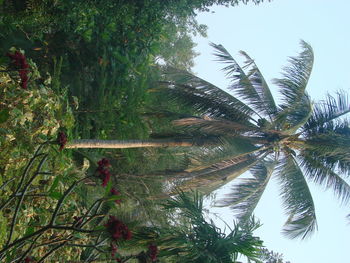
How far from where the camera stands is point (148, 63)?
10.7 meters

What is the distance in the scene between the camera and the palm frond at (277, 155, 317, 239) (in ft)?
29.9

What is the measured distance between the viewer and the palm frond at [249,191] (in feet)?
30.7

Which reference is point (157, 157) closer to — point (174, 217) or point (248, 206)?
point (174, 217)

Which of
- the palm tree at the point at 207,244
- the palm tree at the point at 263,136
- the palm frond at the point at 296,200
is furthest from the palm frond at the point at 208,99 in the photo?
the palm tree at the point at 207,244

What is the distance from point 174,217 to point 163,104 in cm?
354

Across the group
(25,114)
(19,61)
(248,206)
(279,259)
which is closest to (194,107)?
(248,206)

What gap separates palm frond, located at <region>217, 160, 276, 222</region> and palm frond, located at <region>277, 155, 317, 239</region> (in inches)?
15.7

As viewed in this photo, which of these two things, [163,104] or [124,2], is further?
[163,104]

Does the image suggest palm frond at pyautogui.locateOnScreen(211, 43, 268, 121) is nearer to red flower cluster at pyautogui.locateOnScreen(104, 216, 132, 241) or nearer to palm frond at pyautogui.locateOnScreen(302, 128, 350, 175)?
palm frond at pyautogui.locateOnScreen(302, 128, 350, 175)

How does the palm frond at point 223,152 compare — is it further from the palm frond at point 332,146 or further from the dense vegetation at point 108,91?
the palm frond at point 332,146

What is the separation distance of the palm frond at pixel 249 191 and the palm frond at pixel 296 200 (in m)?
0.40

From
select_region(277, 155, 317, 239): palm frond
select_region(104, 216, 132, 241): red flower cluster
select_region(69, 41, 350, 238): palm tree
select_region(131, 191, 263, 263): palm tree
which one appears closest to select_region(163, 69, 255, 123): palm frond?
select_region(69, 41, 350, 238): palm tree

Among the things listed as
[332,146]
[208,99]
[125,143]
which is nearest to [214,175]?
[208,99]

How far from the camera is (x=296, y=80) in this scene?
916 centimetres
